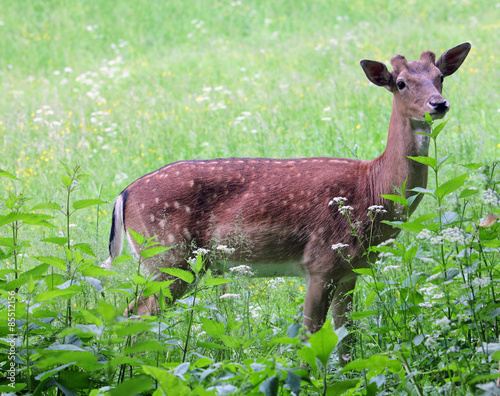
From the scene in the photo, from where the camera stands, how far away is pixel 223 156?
7.46 m

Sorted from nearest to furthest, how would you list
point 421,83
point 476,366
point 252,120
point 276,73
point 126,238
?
point 476,366 < point 421,83 < point 126,238 < point 252,120 < point 276,73

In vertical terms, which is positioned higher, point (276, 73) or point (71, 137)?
point (276, 73)

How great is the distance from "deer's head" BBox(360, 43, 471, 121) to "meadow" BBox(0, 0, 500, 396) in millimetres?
633

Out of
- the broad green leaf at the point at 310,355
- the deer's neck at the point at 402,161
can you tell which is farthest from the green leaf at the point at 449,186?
the deer's neck at the point at 402,161

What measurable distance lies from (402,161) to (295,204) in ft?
2.49

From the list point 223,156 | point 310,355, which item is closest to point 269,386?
point 310,355

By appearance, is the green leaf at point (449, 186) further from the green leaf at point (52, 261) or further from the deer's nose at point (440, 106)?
the green leaf at point (52, 261)

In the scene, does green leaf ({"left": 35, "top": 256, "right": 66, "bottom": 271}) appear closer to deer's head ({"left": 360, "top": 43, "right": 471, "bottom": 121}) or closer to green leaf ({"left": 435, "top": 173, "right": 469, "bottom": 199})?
green leaf ({"left": 435, "top": 173, "right": 469, "bottom": 199})

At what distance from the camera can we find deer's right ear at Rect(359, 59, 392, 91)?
4.57m

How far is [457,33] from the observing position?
12.5 meters

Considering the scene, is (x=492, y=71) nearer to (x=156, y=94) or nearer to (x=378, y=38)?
(x=378, y=38)

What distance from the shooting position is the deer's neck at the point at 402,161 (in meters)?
4.32

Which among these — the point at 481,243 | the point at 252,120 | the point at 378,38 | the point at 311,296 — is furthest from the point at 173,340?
the point at 378,38

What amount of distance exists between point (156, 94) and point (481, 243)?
8.11 metres
